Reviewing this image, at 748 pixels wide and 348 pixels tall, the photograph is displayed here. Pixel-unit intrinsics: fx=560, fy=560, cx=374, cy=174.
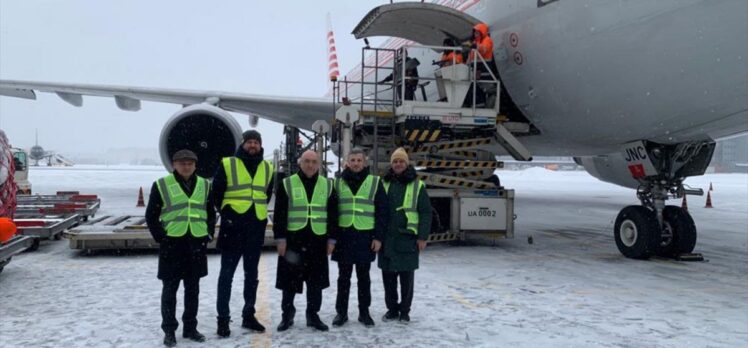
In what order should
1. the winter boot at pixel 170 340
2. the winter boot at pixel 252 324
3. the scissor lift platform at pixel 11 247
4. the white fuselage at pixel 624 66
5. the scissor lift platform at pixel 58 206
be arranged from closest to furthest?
the winter boot at pixel 170 340 < the winter boot at pixel 252 324 < the white fuselage at pixel 624 66 < the scissor lift platform at pixel 11 247 < the scissor lift platform at pixel 58 206

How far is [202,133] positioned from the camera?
9070 millimetres

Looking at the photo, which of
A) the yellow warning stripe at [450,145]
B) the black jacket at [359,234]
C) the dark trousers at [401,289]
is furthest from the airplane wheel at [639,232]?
the black jacket at [359,234]

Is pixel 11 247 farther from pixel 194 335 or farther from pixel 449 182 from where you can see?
pixel 449 182

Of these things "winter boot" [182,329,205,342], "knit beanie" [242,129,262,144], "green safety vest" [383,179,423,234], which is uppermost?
"knit beanie" [242,129,262,144]

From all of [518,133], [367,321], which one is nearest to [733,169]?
[518,133]

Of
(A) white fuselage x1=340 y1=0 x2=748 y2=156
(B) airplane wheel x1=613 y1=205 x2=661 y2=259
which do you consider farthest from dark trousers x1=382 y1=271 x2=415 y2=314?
(B) airplane wheel x1=613 y1=205 x2=661 y2=259

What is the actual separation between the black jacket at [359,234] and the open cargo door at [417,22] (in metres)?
3.68

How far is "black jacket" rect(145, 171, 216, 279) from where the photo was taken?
12.5 ft

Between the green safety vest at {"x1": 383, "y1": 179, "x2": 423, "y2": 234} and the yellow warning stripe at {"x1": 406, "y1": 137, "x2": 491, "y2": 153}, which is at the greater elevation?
the yellow warning stripe at {"x1": 406, "y1": 137, "x2": 491, "y2": 153}

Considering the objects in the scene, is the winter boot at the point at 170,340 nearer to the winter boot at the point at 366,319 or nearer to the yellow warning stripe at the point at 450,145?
the winter boot at the point at 366,319

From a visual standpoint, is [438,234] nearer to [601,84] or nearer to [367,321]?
[601,84]

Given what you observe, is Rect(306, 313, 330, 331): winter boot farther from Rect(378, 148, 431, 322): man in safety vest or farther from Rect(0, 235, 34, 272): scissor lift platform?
Rect(0, 235, 34, 272): scissor lift platform

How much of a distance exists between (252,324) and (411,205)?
1511 mm

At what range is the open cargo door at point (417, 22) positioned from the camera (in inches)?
291
